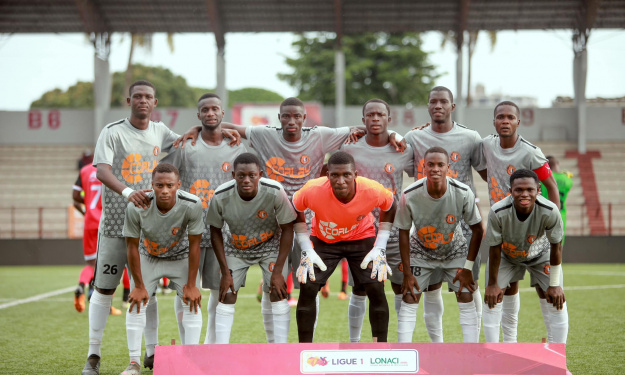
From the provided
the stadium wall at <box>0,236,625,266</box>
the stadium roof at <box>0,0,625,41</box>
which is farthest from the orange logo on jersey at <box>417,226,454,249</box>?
the stadium roof at <box>0,0,625,41</box>

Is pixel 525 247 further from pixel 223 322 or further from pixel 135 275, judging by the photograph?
pixel 135 275

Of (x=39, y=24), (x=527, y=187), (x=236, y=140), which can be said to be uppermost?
(x=39, y=24)

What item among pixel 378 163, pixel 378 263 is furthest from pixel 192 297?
pixel 378 163

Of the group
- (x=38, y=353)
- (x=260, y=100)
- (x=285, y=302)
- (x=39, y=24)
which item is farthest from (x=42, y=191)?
(x=260, y=100)

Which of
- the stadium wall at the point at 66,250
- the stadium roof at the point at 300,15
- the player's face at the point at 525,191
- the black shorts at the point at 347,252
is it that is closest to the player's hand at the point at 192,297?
the black shorts at the point at 347,252

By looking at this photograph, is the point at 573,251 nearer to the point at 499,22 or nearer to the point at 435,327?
the point at 499,22

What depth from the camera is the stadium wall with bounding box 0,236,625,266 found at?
56.5ft

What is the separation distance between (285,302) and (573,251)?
13468 mm

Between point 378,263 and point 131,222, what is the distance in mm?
1936

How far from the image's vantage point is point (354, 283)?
5793mm

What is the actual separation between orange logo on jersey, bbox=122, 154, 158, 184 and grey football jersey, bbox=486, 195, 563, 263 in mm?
2858

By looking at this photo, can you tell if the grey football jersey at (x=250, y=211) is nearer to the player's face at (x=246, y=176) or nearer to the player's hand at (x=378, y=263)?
the player's face at (x=246, y=176)

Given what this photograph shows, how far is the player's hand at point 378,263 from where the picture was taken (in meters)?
5.29

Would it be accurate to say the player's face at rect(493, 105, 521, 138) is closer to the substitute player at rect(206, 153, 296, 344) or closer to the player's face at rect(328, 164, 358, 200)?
the player's face at rect(328, 164, 358, 200)
